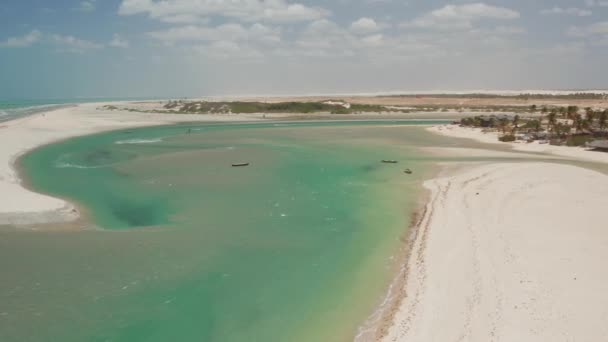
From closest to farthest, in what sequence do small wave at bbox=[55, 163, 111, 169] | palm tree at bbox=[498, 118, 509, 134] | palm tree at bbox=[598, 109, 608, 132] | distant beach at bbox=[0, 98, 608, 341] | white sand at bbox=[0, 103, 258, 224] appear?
distant beach at bbox=[0, 98, 608, 341] → white sand at bbox=[0, 103, 258, 224] → small wave at bbox=[55, 163, 111, 169] → palm tree at bbox=[598, 109, 608, 132] → palm tree at bbox=[498, 118, 509, 134]

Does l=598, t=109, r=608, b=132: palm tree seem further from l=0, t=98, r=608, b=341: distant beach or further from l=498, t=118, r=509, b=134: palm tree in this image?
l=498, t=118, r=509, b=134: palm tree

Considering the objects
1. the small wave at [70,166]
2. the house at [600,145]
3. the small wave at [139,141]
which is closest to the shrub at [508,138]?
the house at [600,145]

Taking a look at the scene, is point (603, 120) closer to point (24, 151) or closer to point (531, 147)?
point (531, 147)

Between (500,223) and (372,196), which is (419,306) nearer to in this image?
(500,223)

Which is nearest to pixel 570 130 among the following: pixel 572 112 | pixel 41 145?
pixel 572 112

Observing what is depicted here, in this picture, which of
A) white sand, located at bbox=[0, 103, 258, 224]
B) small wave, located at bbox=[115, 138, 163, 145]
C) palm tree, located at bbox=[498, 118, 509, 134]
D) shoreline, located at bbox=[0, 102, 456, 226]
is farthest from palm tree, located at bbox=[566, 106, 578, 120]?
white sand, located at bbox=[0, 103, 258, 224]

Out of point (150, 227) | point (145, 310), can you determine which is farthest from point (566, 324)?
point (150, 227)

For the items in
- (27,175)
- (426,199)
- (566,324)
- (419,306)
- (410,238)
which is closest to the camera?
(566,324)
